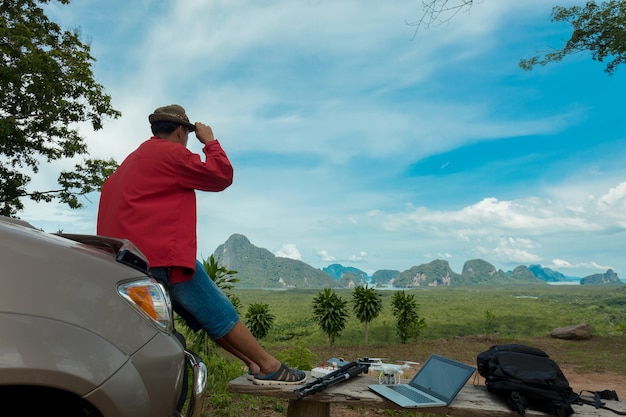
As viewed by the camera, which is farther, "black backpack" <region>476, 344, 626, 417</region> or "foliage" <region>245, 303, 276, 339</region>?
"foliage" <region>245, 303, 276, 339</region>

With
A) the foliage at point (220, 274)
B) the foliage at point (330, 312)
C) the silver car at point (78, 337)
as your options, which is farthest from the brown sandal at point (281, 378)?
the foliage at point (330, 312)

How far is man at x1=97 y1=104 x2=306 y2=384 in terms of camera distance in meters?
2.53

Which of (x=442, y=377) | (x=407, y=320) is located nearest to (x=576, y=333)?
(x=407, y=320)

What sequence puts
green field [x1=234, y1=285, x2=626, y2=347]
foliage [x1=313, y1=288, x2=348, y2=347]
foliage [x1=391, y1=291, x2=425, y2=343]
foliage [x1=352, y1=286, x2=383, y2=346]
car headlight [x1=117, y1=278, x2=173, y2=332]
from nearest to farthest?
car headlight [x1=117, y1=278, x2=173, y2=332] < foliage [x1=391, y1=291, x2=425, y2=343] < foliage [x1=313, y1=288, x2=348, y2=347] < foliage [x1=352, y1=286, x2=383, y2=346] < green field [x1=234, y1=285, x2=626, y2=347]

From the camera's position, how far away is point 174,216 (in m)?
2.60

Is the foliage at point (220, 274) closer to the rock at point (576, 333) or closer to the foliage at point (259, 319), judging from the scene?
the foliage at point (259, 319)

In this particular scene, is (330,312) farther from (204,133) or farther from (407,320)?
Result: (204,133)

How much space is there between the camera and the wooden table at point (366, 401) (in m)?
2.57

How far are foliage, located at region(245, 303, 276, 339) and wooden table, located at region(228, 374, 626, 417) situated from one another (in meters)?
13.7

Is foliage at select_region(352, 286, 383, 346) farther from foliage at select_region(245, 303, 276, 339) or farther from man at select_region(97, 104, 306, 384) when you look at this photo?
man at select_region(97, 104, 306, 384)

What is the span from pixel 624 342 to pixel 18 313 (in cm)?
1731

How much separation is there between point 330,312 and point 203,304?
14915 mm

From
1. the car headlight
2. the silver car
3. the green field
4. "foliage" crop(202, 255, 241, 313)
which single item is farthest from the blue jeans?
"foliage" crop(202, 255, 241, 313)

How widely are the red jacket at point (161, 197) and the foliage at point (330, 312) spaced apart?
48.2 ft
